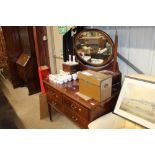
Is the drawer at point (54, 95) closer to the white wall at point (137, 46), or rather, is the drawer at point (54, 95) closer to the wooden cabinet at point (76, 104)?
the wooden cabinet at point (76, 104)

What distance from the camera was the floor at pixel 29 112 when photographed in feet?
7.12

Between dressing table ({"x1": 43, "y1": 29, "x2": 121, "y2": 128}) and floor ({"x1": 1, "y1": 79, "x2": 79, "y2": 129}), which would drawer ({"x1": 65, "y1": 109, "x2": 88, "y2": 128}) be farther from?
floor ({"x1": 1, "y1": 79, "x2": 79, "y2": 129})

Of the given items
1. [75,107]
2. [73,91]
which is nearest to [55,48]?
[73,91]

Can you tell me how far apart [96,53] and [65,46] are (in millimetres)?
640

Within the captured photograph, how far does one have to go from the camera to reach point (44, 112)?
234 centimetres

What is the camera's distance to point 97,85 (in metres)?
1.32

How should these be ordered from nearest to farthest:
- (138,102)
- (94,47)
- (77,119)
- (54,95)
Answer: (138,102)
(77,119)
(94,47)
(54,95)

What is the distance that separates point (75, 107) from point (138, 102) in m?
0.59

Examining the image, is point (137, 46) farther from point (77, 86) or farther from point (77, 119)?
point (77, 119)

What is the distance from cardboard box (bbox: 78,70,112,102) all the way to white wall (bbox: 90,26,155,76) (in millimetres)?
327

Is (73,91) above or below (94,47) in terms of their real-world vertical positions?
below

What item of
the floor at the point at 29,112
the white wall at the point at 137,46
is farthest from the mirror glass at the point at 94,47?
the floor at the point at 29,112
